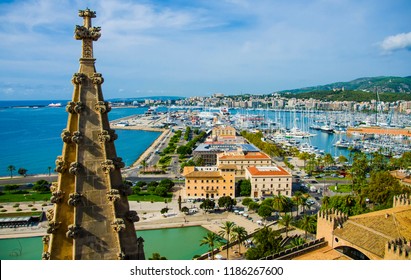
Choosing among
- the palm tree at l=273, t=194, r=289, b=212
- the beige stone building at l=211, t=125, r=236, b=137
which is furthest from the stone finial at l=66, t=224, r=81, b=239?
the beige stone building at l=211, t=125, r=236, b=137

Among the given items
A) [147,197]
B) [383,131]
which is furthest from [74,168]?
[383,131]

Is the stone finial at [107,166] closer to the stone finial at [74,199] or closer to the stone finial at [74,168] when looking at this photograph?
the stone finial at [74,168]

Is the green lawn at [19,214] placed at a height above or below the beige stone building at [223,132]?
below

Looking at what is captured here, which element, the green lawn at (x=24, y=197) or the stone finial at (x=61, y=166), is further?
the green lawn at (x=24, y=197)

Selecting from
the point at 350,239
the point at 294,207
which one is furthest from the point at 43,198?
the point at 350,239

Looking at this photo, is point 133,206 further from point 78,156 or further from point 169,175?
point 78,156

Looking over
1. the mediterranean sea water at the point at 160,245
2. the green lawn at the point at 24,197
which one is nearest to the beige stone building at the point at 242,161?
the mediterranean sea water at the point at 160,245
